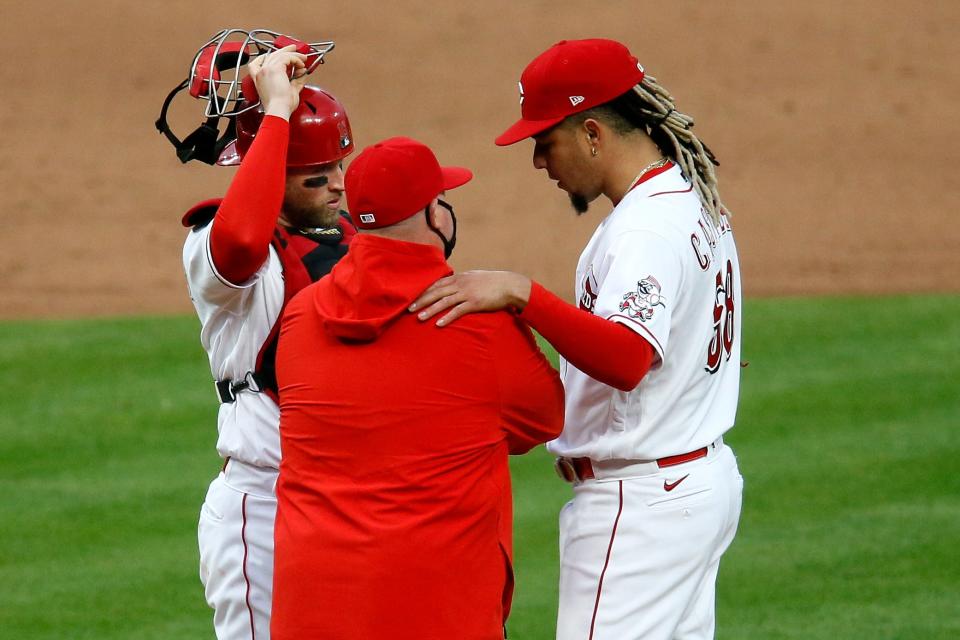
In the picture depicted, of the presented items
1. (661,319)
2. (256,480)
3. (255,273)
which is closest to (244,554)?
(256,480)

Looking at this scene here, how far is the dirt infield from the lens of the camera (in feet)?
40.2

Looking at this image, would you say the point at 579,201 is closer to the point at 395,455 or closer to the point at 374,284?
the point at 374,284

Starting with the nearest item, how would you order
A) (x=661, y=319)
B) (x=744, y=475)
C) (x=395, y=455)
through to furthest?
(x=395, y=455)
(x=661, y=319)
(x=744, y=475)

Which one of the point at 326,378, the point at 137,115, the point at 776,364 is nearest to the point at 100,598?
the point at 326,378

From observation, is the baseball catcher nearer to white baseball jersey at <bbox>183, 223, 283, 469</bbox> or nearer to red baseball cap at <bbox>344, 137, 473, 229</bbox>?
white baseball jersey at <bbox>183, 223, 283, 469</bbox>

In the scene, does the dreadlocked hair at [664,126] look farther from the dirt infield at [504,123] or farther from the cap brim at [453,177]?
the dirt infield at [504,123]

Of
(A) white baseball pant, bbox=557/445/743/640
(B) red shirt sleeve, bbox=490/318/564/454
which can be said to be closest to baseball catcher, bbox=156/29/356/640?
(B) red shirt sleeve, bbox=490/318/564/454

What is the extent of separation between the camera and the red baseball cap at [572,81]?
3.27m

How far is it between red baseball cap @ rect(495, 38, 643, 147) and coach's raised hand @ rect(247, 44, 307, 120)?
51cm

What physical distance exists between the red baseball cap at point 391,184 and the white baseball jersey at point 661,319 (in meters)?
0.47

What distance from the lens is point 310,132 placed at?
138 inches

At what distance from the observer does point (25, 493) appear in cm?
720

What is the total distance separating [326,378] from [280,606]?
1.68ft

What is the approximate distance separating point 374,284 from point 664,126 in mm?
920
